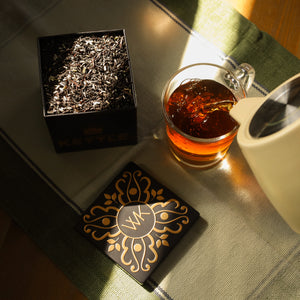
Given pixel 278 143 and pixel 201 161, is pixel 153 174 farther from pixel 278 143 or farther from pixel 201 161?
pixel 278 143

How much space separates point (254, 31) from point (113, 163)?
15.1 inches

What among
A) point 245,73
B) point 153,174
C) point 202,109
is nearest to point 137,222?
point 153,174

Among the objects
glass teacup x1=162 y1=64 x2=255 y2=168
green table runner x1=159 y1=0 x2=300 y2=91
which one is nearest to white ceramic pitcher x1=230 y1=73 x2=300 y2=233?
glass teacup x1=162 y1=64 x2=255 y2=168

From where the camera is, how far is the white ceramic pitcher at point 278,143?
1.22 feet

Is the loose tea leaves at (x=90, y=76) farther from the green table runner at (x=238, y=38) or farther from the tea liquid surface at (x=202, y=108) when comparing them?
the green table runner at (x=238, y=38)

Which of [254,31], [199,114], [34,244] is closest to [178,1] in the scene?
[254,31]

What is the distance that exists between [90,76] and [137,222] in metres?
0.25

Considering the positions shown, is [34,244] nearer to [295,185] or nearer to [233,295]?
[233,295]

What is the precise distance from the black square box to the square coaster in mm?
93

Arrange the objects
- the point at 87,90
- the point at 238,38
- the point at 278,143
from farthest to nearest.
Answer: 1. the point at 238,38
2. the point at 87,90
3. the point at 278,143

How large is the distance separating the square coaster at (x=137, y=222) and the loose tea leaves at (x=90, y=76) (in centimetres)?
14

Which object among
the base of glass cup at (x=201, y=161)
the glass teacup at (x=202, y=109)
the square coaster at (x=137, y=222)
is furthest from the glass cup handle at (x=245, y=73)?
the square coaster at (x=137, y=222)

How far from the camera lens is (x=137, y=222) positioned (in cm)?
68

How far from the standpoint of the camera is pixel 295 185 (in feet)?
1.30
